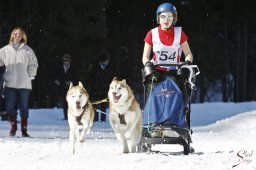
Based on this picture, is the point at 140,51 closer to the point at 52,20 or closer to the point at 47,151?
the point at 52,20

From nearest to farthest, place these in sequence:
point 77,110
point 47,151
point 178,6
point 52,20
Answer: point 77,110
point 47,151
point 52,20
point 178,6

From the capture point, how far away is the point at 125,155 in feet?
24.6

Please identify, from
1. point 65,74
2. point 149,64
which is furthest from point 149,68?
point 65,74

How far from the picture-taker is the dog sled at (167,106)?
7824mm

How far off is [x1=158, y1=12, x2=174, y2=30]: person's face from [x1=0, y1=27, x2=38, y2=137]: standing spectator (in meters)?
3.70

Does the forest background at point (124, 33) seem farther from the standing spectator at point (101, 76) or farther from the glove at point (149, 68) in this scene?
the glove at point (149, 68)

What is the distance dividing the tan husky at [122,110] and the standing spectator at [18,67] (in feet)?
13.0

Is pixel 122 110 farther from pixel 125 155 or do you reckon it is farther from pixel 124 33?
pixel 124 33

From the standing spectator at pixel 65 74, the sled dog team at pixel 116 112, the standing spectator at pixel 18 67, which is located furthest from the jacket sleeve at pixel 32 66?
the standing spectator at pixel 65 74

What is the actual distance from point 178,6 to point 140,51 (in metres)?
2.54

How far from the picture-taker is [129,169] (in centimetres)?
629

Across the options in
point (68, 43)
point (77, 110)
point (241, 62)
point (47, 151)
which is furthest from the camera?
point (241, 62)

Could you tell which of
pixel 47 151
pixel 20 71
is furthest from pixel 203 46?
pixel 47 151

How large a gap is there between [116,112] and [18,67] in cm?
417
